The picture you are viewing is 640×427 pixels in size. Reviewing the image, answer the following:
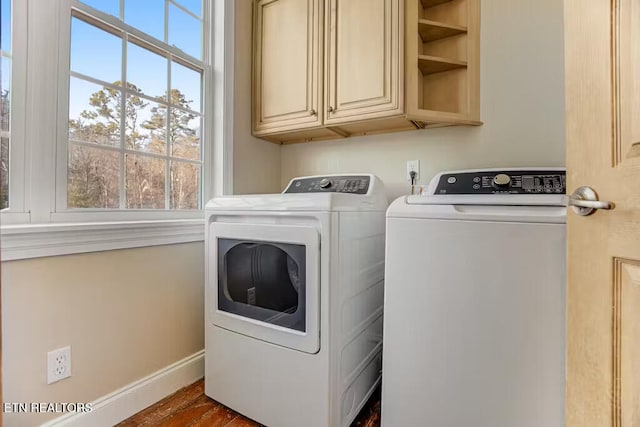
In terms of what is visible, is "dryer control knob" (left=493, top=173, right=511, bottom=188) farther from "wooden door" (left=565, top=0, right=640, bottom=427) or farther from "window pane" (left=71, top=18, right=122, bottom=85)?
"window pane" (left=71, top=18, right=122, bottom=85)

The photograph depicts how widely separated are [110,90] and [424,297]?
5.27 ft

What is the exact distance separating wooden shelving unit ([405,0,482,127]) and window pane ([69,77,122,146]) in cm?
141

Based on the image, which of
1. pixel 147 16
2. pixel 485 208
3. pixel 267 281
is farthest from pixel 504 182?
pixel 147 16

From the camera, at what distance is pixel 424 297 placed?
45.0 inches

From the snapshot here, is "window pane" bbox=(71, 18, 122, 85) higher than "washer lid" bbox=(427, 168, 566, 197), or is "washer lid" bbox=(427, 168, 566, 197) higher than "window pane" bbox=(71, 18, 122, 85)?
"window pane" bbox=(71, 18, 122, 85)

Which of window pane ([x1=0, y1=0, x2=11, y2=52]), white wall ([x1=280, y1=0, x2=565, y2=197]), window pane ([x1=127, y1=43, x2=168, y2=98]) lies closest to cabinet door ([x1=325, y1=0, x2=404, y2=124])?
white wall ([x1=280, y1=0, x2=565, y2=197])

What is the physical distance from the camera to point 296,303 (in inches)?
50.8

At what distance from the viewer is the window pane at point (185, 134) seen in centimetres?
178

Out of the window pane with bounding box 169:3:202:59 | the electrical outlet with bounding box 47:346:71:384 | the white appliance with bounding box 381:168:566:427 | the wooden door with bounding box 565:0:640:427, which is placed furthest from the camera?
the window pane with bounding box 169:3:202:59

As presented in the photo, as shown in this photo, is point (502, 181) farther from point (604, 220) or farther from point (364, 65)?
point (364, 65)

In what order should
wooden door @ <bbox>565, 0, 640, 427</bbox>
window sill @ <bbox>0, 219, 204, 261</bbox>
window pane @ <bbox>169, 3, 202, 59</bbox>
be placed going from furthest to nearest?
window pane @ <bbox>169, 3, 202, 59</bbox>
window sill @ <bbox>0, 219, 204, 261</bbox>
wooden door @ <bbox>565, 0, 640, 427</bbox>

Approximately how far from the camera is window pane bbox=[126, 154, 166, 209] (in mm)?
1563

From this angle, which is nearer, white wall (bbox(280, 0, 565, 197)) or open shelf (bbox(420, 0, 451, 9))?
white wall (bbox(280, 0, 565, 197))

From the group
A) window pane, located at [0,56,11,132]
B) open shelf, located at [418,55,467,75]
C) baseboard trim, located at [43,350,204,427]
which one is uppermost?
open shelf, located at [418,55,467,75]
